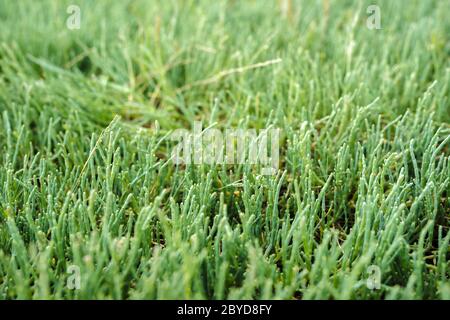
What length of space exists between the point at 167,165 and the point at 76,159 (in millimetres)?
296

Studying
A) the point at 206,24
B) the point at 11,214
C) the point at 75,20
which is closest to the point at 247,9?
the point at 206,24

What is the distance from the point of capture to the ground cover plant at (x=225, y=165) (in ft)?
4.42

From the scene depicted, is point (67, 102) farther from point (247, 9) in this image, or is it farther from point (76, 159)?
point (247, 9)

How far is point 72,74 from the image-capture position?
7.57 feet

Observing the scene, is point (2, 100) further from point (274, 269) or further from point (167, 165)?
point (274, 269)

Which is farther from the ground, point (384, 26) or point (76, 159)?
point (384, 26)

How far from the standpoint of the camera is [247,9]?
9.32ft

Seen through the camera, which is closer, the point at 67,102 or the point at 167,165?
the point at 167,165

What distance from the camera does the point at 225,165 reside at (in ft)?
5.46

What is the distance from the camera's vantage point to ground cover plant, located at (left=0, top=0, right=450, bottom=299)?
1.35 m

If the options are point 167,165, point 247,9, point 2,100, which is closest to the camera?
point 167,165

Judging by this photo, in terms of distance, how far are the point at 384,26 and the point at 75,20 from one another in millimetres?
1475
